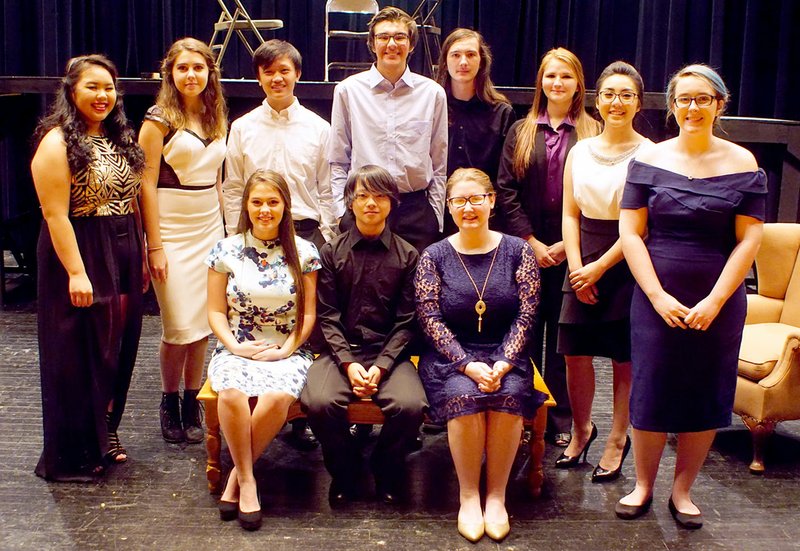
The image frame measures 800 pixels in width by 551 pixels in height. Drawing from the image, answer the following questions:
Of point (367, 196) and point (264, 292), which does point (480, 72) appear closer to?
point (367, 196)

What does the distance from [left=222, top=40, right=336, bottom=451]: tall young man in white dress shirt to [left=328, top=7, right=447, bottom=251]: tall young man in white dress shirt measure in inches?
3.3

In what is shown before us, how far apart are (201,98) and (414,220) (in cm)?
96

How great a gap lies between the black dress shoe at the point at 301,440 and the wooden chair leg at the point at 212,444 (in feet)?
1.63

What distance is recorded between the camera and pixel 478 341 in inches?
114

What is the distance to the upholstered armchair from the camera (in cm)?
308

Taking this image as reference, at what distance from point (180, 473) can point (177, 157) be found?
118cm

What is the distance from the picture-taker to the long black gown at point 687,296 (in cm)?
246

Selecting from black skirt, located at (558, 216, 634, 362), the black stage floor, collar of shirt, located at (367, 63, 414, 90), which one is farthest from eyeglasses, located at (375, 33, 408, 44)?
the black stage floor

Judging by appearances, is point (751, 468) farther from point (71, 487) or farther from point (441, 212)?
point (71, 487)

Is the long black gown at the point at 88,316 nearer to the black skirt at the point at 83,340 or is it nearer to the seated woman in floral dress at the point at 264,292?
the black skirt at the point at 83,340

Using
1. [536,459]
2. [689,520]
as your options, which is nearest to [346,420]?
[536,459]

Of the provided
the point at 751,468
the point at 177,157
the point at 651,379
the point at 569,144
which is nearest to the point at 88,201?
the point at 177,157

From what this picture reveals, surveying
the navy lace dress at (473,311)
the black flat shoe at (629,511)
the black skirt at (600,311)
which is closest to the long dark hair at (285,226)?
the navy lace dress at (473,311)

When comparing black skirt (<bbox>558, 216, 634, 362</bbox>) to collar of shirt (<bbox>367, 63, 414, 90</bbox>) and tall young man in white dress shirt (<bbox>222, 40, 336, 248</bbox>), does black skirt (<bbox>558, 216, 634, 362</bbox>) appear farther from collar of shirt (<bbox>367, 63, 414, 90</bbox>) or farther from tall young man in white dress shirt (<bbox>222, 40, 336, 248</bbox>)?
tall young man in white dress shirt (<bbox>222, 40, 336, 248</bbox>)
